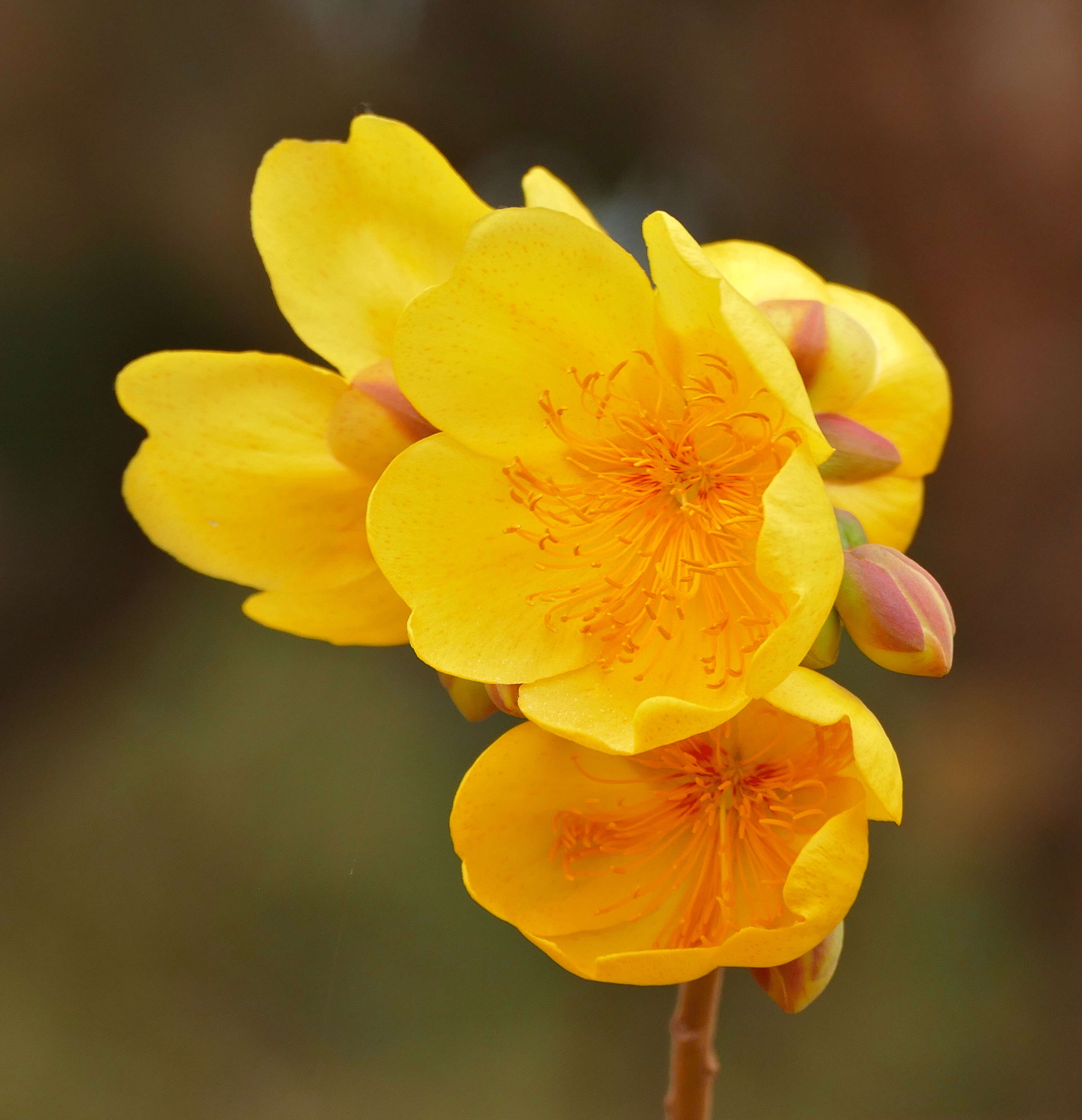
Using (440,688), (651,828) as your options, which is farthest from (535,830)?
(440,688)

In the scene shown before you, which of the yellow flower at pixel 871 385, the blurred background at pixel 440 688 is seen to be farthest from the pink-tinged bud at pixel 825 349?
the blurred background at pixel 440 688

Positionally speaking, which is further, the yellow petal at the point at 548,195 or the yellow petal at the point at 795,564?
the yellow petal at the point at 548,195

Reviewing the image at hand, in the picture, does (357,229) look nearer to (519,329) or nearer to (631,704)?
(519,329)

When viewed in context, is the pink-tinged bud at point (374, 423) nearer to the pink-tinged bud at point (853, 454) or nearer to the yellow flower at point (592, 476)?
the yellow flower at point (592, 476)

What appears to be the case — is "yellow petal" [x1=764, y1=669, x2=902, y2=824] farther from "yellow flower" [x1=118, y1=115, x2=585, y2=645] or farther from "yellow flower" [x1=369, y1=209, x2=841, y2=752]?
"yellow flower" [x1=118, y1=115, x2=585, y2=645]

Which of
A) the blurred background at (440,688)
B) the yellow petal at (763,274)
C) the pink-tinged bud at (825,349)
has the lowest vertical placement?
the blurred background at (440,688)

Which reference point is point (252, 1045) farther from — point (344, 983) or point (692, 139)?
point (692, 139)

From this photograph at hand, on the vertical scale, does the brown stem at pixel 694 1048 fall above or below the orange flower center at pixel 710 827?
below

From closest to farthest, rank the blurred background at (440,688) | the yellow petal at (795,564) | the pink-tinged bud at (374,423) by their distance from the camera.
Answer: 1. the yellow petal at (795,564)
2. the pink-tinged bud at (374,423)
3. the blurred background at (440,688)
